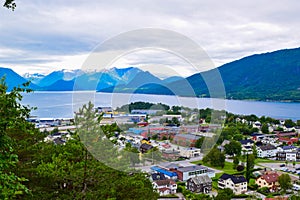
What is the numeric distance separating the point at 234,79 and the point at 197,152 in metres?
75.6

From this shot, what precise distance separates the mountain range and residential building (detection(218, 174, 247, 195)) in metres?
7.41

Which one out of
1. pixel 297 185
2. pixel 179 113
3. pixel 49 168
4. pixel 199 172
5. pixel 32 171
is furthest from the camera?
pixel 199 172

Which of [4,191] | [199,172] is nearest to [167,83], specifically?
[4,191]

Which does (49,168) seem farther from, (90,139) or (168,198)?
(168,198)

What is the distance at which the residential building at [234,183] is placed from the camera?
466 inches

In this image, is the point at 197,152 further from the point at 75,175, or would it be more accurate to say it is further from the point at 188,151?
the point at 75,175

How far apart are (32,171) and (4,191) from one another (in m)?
2.49

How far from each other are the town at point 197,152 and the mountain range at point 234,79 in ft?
1.48

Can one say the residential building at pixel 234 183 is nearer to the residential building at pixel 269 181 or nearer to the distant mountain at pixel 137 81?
the residential building at pixel 269 181

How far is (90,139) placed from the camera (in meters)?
3.62

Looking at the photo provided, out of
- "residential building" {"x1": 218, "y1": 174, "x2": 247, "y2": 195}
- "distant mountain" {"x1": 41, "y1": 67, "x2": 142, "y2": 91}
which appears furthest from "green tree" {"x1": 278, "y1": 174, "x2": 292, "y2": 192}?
"distant mountain" {"x1": 41, "y1": 67, "x2": 142, "y2": 91}

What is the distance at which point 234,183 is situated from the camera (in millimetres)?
11781

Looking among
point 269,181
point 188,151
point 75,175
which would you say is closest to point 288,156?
point 269,181

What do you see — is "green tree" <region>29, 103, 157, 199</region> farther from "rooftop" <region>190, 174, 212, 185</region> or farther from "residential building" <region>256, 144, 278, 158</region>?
"residential building" <region>256, 144, 278, 158</region>
